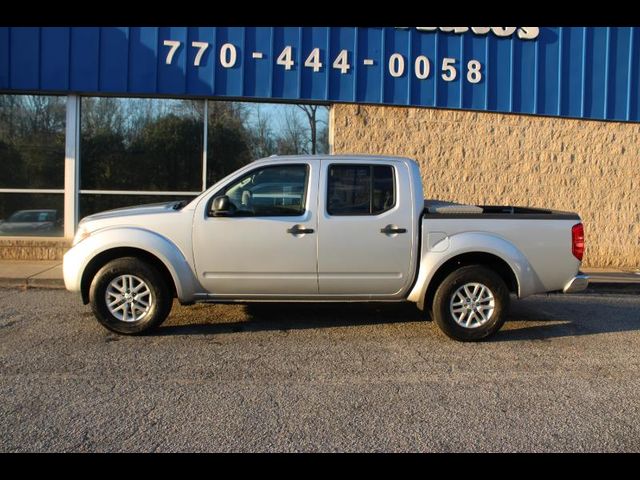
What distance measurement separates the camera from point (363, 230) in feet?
19.2

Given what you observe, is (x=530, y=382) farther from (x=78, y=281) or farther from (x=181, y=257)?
(x=78, y=281)

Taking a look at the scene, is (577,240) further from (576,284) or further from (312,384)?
(312,384)

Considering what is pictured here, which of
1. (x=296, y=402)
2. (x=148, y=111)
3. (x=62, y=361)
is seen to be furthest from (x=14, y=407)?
(x=148, y=111)

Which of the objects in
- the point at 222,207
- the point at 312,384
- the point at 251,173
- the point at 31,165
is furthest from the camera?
the point at 31,165

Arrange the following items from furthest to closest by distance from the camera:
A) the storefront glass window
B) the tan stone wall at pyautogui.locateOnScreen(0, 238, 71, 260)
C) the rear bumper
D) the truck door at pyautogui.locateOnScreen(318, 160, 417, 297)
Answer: the storefront glass window → the tan stone wall at pyautogui.locateOnScreen(0, 238, 71, 260) → the rear bumper → the truck door at pyautogui.locateOnScreen(318, 160, 417, 297)

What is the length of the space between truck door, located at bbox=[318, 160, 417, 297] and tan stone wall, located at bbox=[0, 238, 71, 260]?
6.86m

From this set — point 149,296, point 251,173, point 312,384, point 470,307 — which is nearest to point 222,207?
point 251,173

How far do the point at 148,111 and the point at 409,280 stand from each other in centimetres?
726

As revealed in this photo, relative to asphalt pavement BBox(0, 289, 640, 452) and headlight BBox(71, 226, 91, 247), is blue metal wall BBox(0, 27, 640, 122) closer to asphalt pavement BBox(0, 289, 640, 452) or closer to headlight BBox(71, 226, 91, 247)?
asphalt pavement BBox(0, 289, 640, 452)

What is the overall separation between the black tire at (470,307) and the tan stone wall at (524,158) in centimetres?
556

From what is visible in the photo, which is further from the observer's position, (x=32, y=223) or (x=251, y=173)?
(x=32, y=223)

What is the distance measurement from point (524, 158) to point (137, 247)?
326 inches

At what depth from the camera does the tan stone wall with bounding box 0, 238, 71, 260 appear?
10773mm

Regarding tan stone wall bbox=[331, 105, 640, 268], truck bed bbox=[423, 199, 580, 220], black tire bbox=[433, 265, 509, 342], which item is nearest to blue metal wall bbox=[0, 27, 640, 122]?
tan stone wall bbox=[331, 105, 640, 268]
